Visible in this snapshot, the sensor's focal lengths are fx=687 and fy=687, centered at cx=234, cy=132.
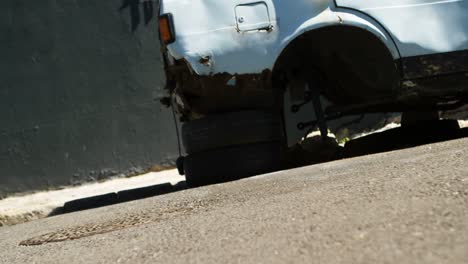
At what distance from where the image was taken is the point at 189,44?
487 centimetres

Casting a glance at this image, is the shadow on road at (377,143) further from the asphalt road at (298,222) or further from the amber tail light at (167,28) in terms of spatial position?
the amber tail light at (167,28)

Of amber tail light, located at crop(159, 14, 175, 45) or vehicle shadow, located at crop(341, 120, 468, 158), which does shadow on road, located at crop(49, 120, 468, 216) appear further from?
amber tail light, located at crop(159, 14, 175, 45)

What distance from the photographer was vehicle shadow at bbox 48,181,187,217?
6.74 meters

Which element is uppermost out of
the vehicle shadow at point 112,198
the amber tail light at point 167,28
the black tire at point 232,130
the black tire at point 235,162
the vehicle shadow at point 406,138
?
the amber tail light at point 167,28

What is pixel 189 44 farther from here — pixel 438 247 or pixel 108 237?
pixel 438 247

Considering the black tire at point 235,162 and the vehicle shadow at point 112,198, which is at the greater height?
the black tire at point 235,162

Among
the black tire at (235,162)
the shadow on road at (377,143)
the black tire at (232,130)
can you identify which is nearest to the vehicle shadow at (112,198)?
the shadow on road at (377,143)

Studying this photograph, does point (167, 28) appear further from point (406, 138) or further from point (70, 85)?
point (70, 85)

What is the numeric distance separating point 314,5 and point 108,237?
2.35m

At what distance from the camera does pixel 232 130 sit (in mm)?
5047

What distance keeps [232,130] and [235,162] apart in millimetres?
252

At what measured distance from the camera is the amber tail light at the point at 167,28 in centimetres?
490

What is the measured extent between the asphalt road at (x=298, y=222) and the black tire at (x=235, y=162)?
26 centimetres

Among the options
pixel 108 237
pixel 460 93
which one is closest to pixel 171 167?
pixel 460 93
